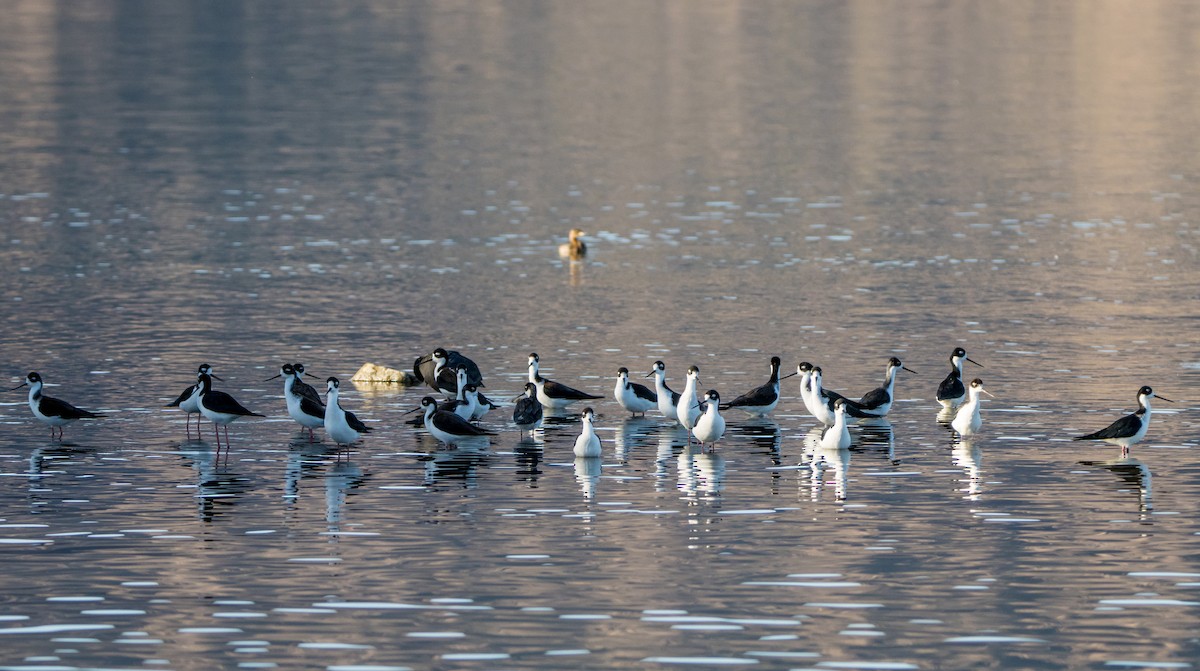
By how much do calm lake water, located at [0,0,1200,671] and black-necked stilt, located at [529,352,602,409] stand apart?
0.74m

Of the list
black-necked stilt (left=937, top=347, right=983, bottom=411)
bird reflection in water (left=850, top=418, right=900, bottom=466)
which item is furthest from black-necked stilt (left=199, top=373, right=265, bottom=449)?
black-necked stilt (left=937, top=347, right=983, bottom=411)

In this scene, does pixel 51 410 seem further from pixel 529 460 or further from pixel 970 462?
pixel 970 462

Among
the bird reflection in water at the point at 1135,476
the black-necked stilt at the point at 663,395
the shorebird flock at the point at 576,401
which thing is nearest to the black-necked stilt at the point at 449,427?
the shorebird flock at the point at 576,401

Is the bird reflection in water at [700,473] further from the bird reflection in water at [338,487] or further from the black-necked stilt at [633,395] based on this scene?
the bird reflection in water at [338,487]

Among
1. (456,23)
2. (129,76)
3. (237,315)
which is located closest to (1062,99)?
(129,76)

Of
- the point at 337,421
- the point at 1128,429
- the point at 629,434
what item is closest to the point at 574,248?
the point at 629,434

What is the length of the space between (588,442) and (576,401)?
4.37 meters

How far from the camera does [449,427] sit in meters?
26.2

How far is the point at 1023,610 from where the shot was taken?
1886cm

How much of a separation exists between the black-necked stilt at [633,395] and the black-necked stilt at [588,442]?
111 inches

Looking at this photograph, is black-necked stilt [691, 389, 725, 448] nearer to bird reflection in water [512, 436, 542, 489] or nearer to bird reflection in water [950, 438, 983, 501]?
bird reflection in water [512, 436, 542, 489]

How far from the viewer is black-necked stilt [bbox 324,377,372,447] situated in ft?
84.0

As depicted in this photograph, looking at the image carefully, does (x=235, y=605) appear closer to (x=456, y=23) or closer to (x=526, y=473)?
(x=526, y=473)

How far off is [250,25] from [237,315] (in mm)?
99693
